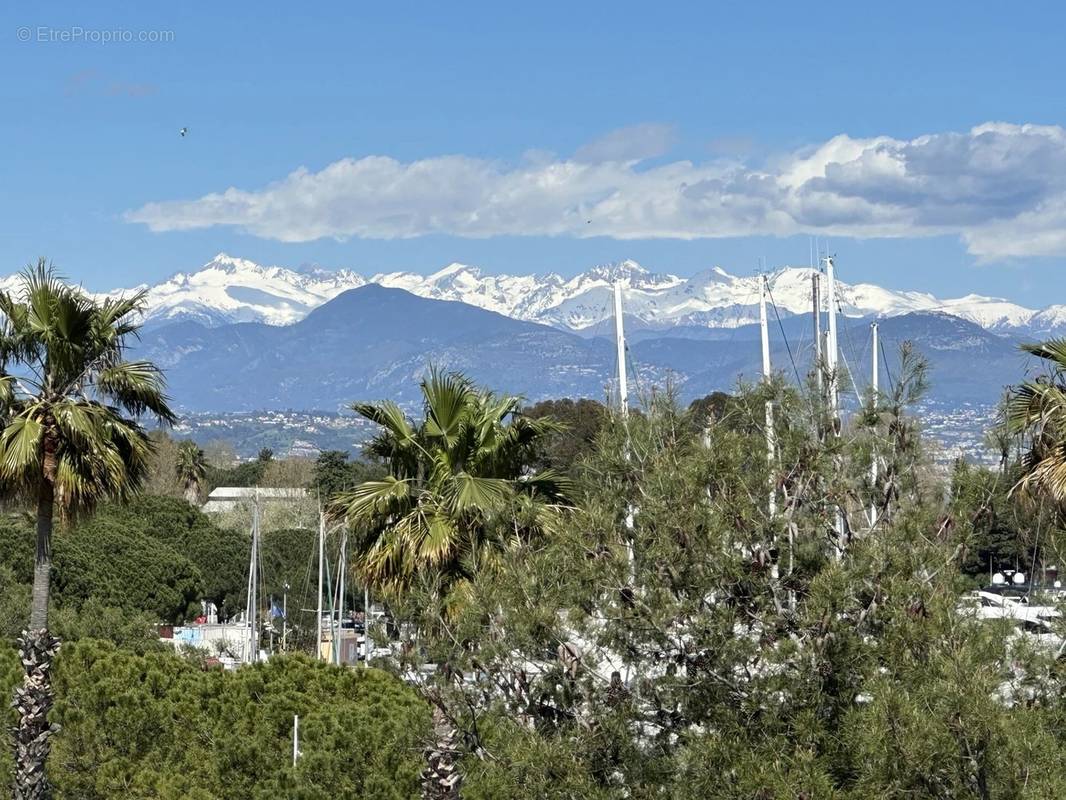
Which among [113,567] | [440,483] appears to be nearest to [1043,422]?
[440,483]

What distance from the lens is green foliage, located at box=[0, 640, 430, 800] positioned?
66.6 ft

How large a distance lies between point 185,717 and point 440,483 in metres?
5.90

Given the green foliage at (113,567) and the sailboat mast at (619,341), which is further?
the green foliage at (113,567)

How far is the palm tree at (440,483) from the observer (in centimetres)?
1778

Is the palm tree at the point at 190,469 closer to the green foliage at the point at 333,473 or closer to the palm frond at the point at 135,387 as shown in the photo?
the green foliage at the point at 333,473

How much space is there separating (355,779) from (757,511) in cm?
730

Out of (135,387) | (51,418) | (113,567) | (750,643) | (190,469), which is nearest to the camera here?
(750,643)

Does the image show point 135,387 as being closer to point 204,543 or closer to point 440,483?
point 440,483

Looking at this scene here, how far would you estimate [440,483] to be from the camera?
18.5 metres

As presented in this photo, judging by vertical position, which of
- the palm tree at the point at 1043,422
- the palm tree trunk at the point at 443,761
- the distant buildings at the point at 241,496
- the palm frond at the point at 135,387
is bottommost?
the distant buildings at the point at 241,496

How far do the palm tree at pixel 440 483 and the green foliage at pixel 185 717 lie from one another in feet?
7.60

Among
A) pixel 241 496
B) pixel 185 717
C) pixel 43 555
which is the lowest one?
pixel 241 496

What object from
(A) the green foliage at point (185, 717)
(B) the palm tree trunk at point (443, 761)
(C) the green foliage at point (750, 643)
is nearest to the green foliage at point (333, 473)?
(A) the green foliage at point (185, 717)

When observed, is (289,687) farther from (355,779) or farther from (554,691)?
(554,691)
